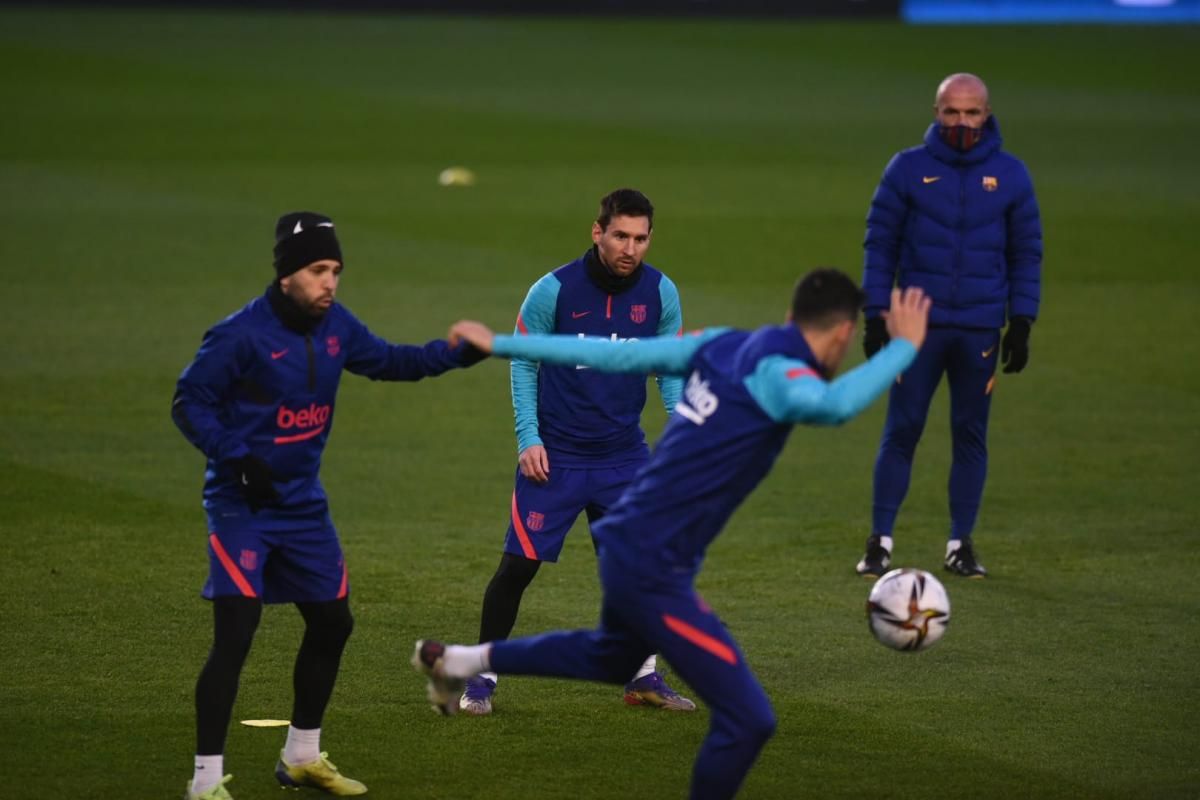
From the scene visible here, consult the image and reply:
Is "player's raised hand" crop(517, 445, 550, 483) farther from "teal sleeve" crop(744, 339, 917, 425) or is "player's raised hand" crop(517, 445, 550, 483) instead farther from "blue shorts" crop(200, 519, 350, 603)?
"teal sleeve" crop(744, 339, 917, 425)

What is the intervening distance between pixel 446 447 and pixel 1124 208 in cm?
1354

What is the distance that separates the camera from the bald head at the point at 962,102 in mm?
10062

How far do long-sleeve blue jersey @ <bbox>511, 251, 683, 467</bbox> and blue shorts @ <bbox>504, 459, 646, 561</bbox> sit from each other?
64 millimetres

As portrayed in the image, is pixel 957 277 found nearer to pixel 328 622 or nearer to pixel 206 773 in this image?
pixel 328 622

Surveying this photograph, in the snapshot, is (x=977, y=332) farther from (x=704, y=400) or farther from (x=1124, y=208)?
(x=1124, y=208)

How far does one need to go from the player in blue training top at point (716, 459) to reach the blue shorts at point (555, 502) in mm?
1725

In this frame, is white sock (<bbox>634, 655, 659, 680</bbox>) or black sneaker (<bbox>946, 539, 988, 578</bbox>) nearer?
white sock (<bbox>634, 655, 659, 680</bbox>)

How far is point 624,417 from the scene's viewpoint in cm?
820

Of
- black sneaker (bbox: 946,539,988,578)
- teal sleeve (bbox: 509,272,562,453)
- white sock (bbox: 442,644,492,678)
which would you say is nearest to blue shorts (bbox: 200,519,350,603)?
white sock (bbox: 442,644,492,678)

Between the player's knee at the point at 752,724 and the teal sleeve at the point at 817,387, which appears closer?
the teal sleeve at the point at 817,387

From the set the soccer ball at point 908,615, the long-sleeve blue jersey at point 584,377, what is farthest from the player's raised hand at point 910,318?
the long-sleeve blue jersey at point 584,377

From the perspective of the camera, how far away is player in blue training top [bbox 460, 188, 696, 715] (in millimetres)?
8031

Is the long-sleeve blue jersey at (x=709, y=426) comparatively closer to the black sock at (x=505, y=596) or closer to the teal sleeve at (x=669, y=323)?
the black sock at (x=505, y=596)

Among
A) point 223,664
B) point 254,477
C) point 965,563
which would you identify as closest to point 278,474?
point 254,477
